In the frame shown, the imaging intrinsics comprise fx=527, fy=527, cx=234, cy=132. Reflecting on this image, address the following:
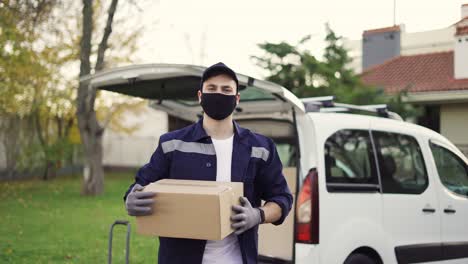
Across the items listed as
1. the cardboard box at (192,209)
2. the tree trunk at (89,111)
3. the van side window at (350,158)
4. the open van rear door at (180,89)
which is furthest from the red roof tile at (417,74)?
the cardboard box at (192,209)

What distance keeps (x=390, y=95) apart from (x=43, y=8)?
7.67 m

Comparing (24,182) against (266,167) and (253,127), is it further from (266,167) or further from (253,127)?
(266,167)

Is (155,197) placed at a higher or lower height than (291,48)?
lower

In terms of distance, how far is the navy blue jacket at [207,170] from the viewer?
8.91ft

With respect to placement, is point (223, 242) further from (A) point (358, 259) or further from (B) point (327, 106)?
(B) point (327, 106)

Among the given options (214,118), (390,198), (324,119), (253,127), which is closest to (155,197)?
(214,118)

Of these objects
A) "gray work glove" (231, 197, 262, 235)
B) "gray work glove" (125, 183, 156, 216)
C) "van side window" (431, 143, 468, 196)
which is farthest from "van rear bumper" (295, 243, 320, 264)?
"gray work glove" (125, 183, 156, 216)

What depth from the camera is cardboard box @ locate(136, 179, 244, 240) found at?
2457 mm

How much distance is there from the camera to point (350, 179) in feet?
15.0

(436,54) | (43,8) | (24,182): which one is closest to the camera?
(43,8)

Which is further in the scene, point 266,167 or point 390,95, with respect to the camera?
point 390,95

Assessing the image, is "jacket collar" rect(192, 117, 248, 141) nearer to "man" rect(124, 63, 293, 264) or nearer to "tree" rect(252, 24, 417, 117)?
"man" rect(124, 63, 293, 264)

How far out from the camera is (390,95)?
11.4 meters

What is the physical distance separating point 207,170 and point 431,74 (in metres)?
12.3
